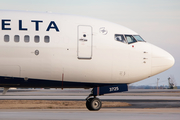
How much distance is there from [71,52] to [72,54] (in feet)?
0.40

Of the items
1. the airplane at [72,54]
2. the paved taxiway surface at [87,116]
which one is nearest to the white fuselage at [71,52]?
the airplane at [72,54]

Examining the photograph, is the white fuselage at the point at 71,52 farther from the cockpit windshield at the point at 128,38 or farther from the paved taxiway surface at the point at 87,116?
the paved taxiway surface at the point at 87,116

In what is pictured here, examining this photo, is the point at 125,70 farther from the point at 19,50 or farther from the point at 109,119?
the point at 19,50

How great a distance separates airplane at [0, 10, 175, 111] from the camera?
19.1 meters

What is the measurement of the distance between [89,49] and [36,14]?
3.52 metres

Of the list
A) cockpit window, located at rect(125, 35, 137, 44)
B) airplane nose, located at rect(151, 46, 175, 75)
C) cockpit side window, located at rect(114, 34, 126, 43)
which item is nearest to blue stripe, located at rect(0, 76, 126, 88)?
cockpit side window, located at rect(114, 34, 126, 43)

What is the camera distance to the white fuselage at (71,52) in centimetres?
1903

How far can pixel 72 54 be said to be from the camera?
64.4ft

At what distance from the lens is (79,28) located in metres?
20.3

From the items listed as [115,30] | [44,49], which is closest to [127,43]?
[115,30]

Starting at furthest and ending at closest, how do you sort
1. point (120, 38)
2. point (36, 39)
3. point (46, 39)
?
1. point (120, 38)
2. point (46, 39)
3. point (36, 39)

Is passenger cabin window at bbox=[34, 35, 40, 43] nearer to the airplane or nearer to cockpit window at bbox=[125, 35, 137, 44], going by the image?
the airplane

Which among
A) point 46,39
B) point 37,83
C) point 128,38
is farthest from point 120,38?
point 37,83

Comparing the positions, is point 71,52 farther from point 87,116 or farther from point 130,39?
point 130,39
